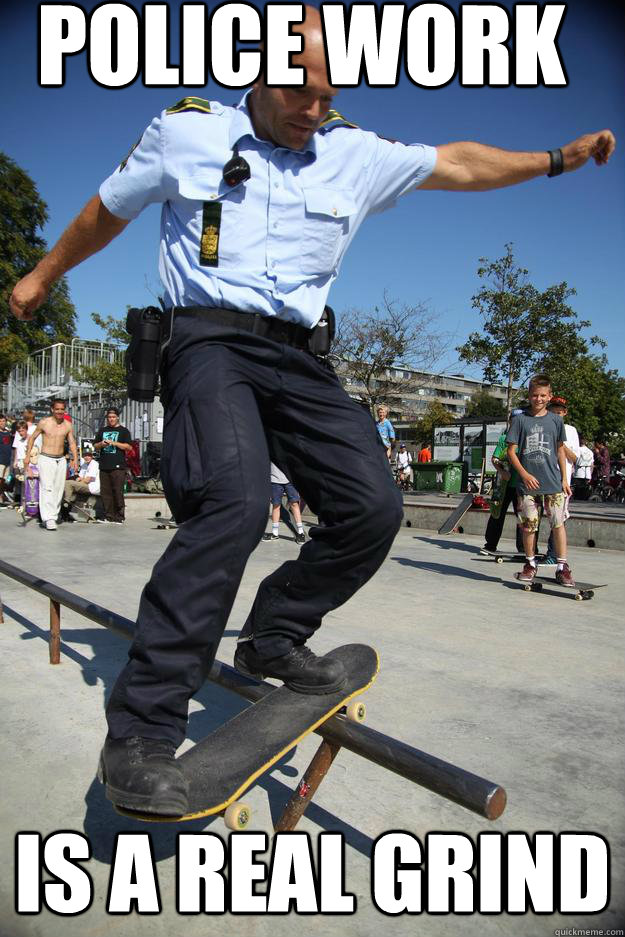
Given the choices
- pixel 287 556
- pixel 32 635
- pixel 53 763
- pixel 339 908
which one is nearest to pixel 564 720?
pixel 339 908

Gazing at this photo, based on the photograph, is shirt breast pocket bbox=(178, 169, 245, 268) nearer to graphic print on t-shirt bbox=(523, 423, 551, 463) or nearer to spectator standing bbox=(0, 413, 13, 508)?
graphic print on t-shirt bbox=(523, 423, 551, 463)

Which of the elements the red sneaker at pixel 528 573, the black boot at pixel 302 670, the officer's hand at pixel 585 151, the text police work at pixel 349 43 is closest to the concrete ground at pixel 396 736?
the black boot at pixel 302 670

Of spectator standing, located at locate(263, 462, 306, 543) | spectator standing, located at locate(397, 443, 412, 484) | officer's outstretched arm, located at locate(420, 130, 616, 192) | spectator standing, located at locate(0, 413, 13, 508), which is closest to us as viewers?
officer's outstretched arm, located at locate(420, 130, 616, 192)

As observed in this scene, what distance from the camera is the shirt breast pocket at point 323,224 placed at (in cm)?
208

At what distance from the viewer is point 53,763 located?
2482 millimetres

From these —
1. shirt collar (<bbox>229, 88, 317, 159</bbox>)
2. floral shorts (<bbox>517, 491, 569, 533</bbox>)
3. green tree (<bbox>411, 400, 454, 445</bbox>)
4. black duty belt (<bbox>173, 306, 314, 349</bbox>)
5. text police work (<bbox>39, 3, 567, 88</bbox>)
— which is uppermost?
green tree (<bbox>411, 400, 454, 445</bbox>)

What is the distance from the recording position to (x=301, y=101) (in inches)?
78.0

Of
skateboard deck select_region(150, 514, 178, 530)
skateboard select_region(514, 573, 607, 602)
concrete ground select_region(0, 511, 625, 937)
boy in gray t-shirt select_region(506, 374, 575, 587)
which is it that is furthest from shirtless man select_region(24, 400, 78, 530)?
skateboard select_region(514, 573, 607, 602)

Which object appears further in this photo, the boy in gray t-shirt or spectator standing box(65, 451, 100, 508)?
spectator standing box(65, 451, 100, 508)

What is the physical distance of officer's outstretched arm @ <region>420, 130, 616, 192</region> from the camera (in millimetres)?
2344

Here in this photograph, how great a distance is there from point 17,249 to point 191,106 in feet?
103

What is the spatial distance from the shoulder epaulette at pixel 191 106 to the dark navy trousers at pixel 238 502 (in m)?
0.61

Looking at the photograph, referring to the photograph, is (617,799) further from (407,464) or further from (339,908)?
(407,464)

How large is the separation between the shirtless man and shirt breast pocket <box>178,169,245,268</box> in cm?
1025
